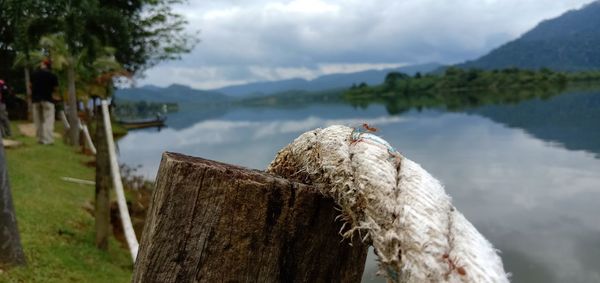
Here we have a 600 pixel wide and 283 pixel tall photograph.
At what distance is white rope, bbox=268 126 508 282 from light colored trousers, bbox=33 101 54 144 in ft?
52.5

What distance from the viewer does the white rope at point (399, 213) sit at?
99 centimetres

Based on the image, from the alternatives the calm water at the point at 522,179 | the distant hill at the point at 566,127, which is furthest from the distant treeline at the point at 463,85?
the calm water at the point at 522,179

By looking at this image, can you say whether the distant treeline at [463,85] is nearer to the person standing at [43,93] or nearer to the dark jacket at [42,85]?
the person standing at [43,93]

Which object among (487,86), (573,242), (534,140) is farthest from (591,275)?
(487,86)

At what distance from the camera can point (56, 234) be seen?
7.02 m

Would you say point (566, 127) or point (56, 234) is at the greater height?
point (566, 127)

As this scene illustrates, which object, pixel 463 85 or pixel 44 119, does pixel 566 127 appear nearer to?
pixel 44 119

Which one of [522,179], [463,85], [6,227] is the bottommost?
[522,179]

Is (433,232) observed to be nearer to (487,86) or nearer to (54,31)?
(54,31)

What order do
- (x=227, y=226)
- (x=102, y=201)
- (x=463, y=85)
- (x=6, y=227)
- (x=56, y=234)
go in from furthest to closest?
(x=463, y=85)
(x=102, y=201)
(x=56, y=234)
(x=6, y=227)
(x=227, y=226)

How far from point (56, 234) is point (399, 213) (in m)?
7.16

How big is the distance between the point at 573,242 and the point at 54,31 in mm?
16608

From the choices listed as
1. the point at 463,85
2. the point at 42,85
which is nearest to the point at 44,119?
the point at 42,85

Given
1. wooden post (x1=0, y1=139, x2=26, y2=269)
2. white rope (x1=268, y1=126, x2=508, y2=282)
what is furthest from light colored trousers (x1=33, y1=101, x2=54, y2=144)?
white rope (x1=268, y1=126, x2=508, y2=282)
